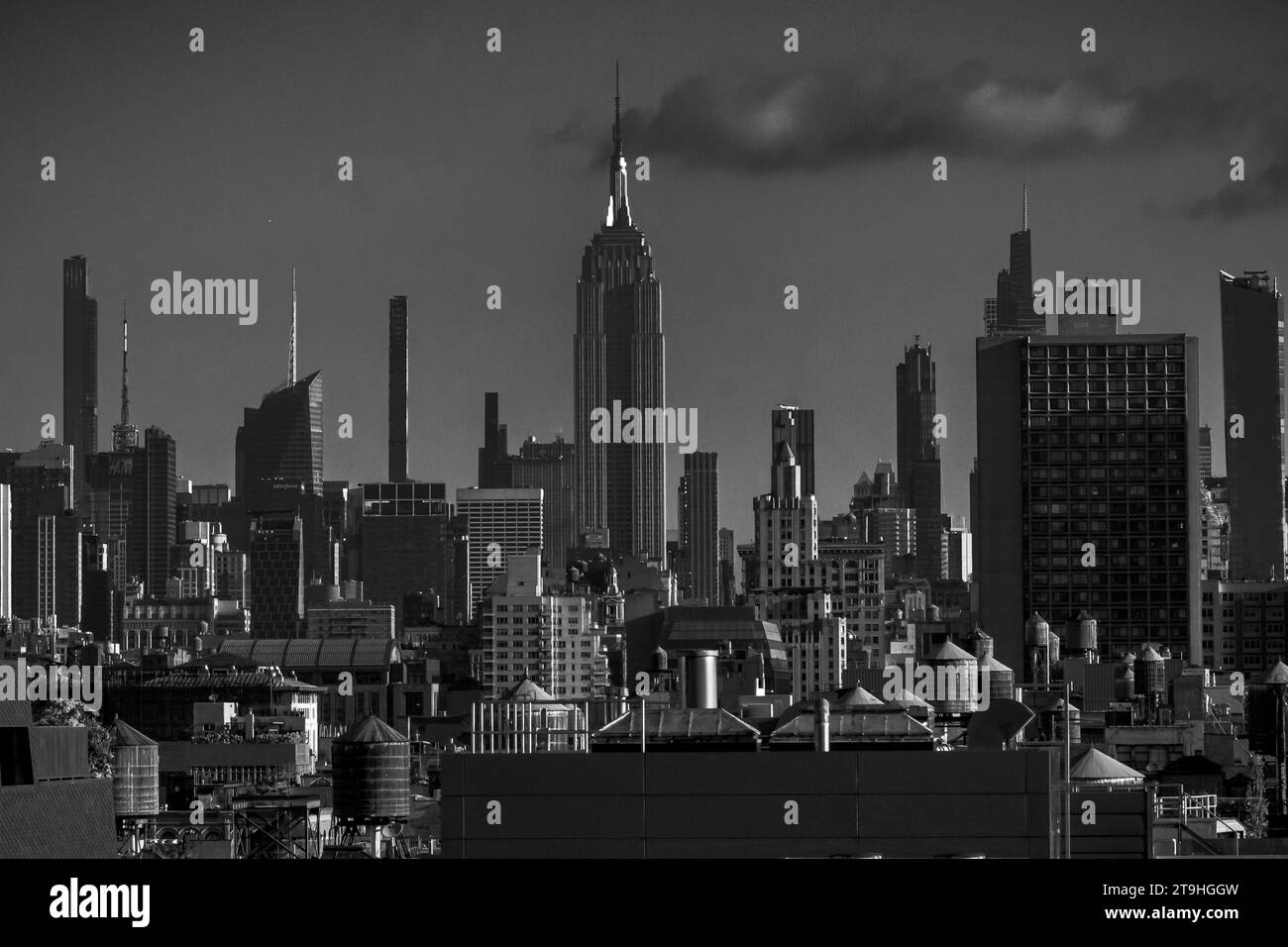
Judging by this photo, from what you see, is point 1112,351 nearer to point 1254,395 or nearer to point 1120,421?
point 1120,421

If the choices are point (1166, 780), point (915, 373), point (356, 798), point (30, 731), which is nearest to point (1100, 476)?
point (915, 373)

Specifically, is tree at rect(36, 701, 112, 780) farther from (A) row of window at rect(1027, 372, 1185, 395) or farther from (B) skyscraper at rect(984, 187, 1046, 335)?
(A) row of window at rect(1027, 372, 1185, 395)

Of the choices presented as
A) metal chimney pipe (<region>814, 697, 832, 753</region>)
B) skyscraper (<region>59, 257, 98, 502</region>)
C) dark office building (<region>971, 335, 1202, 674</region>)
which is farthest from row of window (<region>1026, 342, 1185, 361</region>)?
metal chimney pipe (<region>814, 697, 832, 753</region>)

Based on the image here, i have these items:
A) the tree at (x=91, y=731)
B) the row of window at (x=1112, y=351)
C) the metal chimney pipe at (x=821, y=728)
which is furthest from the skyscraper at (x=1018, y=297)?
the metal chimney pipe at (x=821, y=728)

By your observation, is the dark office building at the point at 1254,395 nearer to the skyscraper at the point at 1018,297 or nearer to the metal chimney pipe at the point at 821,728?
the skyscraper at the point at 1018,297

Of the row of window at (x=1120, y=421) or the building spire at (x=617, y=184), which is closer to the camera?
the building spire at (x=617, y=184)

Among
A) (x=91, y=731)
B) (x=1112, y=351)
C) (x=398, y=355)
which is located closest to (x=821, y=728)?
(x=91, y=731)
